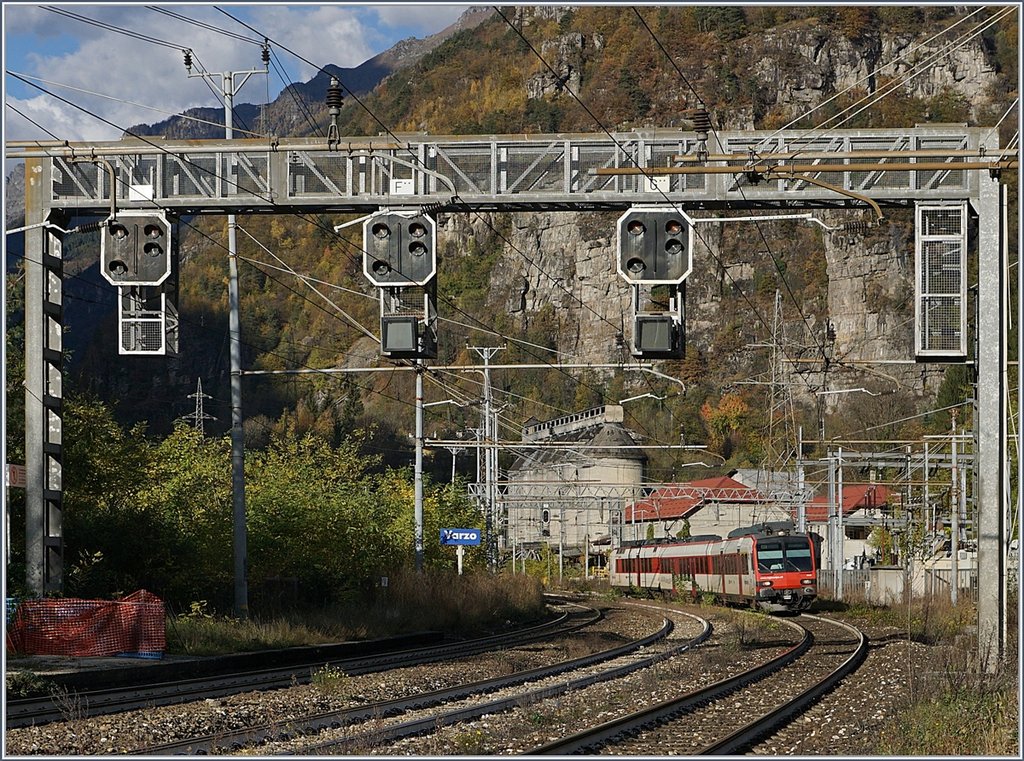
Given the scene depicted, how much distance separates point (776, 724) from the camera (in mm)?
16422

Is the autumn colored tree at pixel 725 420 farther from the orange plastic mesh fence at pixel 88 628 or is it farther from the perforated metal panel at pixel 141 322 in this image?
the perforated metal panel at pixel 141 322

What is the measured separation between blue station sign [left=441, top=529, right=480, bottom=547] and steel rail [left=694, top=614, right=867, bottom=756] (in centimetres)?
1266

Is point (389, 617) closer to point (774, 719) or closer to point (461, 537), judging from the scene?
point (461, 537)

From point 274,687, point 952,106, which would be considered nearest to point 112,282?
point 274,687

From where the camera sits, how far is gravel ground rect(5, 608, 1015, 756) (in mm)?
14312

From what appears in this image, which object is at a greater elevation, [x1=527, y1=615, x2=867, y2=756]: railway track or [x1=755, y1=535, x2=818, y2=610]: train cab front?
[x1=527, y1=615, x2=867, y2=756]: railway track

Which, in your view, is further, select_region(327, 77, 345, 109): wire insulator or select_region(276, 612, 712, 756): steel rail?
select_region(327, 77, 345, 109): wire insulator

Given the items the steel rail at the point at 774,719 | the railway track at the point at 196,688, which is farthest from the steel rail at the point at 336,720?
the steel rail at the point at 774,719

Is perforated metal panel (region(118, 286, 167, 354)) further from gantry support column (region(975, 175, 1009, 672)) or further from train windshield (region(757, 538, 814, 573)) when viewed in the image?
train windshield (region(757, 538, 814, 573))

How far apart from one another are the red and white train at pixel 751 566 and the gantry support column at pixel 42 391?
26.7 m

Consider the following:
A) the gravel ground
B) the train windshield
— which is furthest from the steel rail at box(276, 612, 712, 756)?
the train windshield

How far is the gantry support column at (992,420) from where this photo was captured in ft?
70.4

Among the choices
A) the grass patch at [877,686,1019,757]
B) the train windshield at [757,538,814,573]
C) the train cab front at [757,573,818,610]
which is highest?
the grass patch at [877,686,1019,757]

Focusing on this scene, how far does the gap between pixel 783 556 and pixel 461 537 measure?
1380cm
